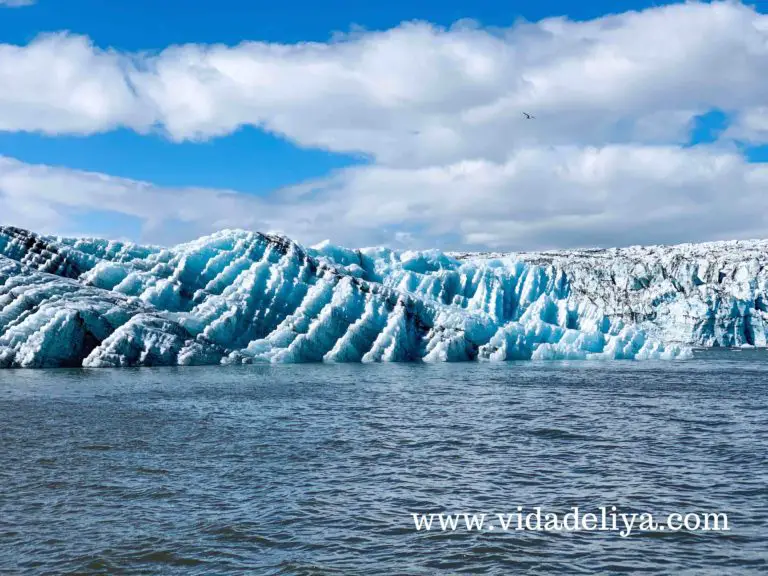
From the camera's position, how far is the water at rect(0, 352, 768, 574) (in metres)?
11.8

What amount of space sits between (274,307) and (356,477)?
4256cm

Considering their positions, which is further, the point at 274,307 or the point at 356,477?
the point at 274,307

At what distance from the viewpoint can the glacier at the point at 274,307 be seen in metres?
49.7

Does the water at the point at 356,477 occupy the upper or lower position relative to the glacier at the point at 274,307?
lower

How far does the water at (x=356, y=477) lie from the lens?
38.7 feet

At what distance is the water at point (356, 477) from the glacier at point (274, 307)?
45.7 ft

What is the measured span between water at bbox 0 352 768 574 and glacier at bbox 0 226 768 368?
45.7ft

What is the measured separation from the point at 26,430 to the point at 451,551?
16924 millimetres

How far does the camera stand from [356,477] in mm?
17328

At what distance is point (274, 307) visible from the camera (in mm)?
58938

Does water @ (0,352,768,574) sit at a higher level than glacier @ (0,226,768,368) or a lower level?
lower

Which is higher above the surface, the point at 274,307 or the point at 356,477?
the point at 274,307

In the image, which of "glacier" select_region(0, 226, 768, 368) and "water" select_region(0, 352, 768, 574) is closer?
"water" select_region(0, 352, 768, 574)

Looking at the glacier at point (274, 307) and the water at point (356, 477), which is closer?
the water at point (356, 477)
